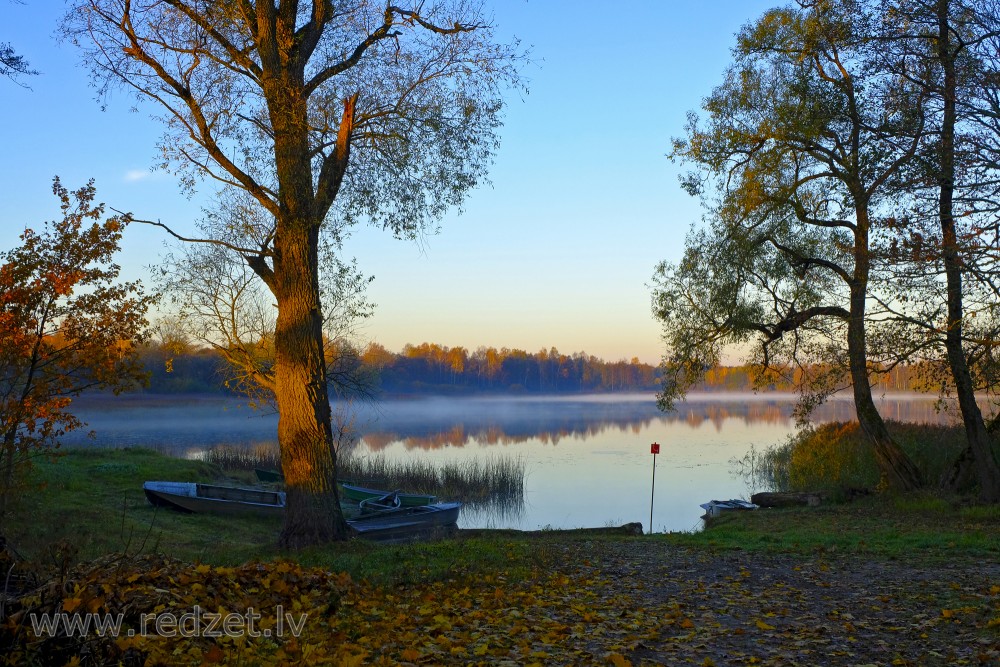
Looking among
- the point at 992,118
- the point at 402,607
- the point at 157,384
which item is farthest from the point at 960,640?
the point at 157,384

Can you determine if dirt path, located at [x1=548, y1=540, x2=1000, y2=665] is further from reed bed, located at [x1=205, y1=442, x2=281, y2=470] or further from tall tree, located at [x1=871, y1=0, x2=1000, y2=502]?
reed bed, located at [x1=205, y1=442, x2=281, y2=470]

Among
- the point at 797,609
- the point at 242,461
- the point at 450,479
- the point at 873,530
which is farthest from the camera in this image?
the point at 242,461

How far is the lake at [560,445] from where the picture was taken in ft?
71.3

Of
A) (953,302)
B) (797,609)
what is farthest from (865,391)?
(797,609)

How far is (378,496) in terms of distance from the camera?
2073 cm

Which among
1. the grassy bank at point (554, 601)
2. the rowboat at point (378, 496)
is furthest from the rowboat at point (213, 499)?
the grassy bank at point (554, 601)

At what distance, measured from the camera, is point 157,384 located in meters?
66.9

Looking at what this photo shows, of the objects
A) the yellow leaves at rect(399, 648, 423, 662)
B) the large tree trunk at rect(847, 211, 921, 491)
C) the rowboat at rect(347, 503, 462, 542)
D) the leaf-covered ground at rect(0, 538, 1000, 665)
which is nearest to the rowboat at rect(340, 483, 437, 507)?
the rowboat at rect(347, 503, 462, 542)

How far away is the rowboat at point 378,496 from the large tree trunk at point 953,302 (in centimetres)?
1250

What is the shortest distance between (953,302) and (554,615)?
33.8ft

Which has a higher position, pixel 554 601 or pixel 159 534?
pixel 159 534

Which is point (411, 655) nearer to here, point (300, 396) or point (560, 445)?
point (300, 396)

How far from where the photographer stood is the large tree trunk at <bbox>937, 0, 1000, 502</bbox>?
12.5 m

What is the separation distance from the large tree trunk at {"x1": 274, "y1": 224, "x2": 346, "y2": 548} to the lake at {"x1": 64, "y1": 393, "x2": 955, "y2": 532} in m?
9.21
